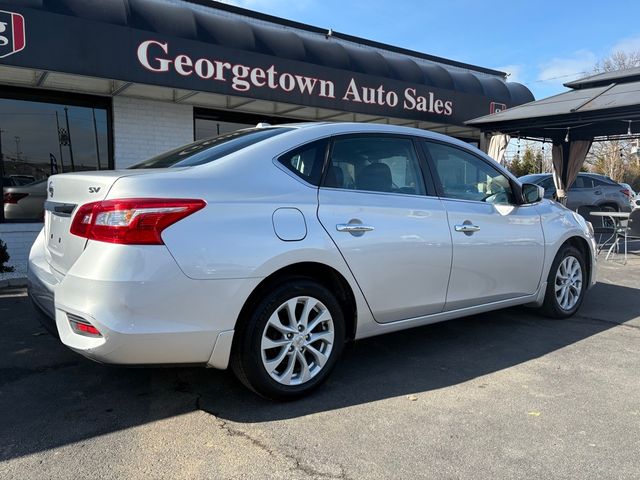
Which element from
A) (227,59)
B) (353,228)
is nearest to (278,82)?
(227,59)

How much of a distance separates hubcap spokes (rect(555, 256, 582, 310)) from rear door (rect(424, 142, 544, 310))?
1.39 feet

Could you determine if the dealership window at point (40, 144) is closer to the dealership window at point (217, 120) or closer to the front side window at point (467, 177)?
the dealership window at point (217, 120)

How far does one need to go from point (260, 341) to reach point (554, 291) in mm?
3175

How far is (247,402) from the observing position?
311 cm

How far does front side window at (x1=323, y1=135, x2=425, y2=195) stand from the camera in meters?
3.41

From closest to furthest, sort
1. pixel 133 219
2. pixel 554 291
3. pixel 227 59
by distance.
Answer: pixel 133 219 < pixel 554 291 < pixel 227 59

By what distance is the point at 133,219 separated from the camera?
2.54m

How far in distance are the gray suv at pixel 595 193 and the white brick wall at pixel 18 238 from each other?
12.1 meters

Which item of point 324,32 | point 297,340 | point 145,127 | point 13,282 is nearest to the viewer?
point 297,340

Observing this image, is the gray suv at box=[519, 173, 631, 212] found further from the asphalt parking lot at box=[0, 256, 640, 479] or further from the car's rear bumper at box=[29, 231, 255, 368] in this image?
the car's rear bumper at box=[29, 231, 255, 368]

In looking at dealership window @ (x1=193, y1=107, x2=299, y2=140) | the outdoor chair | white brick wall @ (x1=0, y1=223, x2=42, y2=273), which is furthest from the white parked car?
dealership window @ (x1=193, y1=107, x2=299, y2=140)

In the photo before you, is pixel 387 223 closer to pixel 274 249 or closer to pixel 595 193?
pixel 274 249

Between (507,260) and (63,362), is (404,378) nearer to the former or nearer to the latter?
(507,260)

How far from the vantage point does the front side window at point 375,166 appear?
134 inches
